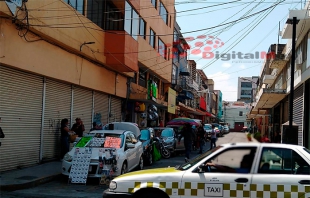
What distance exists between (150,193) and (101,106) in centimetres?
1570

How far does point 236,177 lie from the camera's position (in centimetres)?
628

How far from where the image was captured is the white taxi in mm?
6156

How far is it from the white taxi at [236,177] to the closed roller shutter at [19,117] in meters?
6.98

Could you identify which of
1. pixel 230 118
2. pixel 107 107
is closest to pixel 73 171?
pixel 107 107

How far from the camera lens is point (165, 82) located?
3906 centimetres

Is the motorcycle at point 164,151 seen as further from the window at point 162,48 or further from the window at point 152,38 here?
the window at point 162,48

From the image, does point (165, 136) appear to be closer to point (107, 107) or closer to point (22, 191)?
point (107, 107)

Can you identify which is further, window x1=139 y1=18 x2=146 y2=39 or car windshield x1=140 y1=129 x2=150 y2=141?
window x1=139 y1=18 x2=146 y2=39

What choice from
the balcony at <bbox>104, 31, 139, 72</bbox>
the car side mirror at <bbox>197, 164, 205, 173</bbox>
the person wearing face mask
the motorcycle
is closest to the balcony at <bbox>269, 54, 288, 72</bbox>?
the balcony at <bbox>104, 31, 139, 72</bbox>

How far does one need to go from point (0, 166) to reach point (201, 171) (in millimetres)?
7950

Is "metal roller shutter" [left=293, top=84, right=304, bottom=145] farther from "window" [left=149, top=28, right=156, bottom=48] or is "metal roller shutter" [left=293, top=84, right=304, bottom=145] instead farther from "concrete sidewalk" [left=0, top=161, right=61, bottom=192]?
"concrete sidewalk" [left=0, top=161, right=61, bottom=192]

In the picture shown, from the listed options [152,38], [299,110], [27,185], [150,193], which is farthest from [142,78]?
[150,193]

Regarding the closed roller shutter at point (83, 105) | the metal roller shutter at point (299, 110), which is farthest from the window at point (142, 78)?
the metal roller shutter at point (299, 110)

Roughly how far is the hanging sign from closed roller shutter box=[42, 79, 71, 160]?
3989 mm
